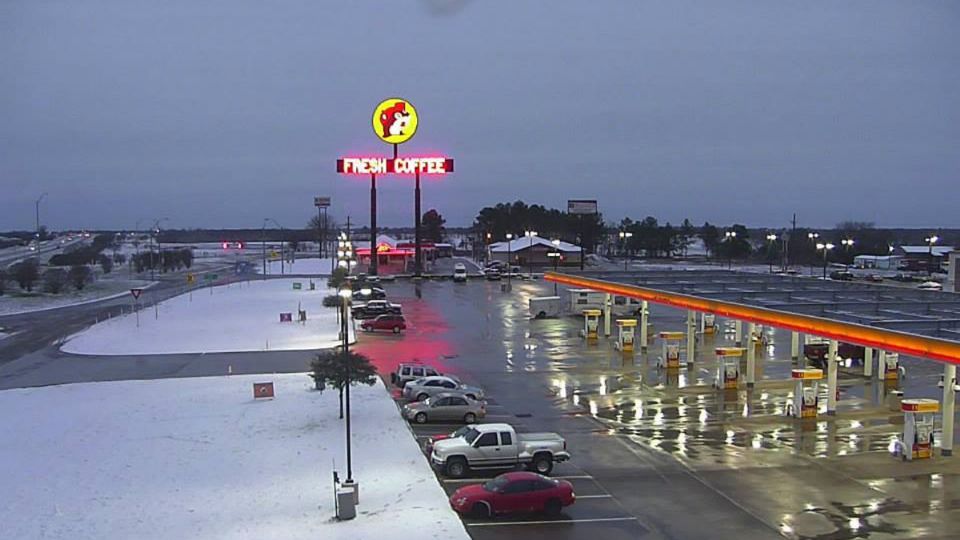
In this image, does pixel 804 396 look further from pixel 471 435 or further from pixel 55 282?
pixel 55 282

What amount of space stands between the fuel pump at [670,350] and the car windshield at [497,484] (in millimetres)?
17883

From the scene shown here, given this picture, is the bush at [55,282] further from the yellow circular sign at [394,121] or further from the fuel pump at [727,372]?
the fuel pump at [727,372]

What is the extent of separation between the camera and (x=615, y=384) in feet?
96.6

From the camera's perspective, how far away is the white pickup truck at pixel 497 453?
18266 millimetres

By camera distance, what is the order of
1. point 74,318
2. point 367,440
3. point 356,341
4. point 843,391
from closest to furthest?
point 367,440, point 843,391, point 356,341, point 74,318

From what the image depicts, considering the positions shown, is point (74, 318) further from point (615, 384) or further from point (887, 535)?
point (887, 535)

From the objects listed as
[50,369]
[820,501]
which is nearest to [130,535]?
[820,501]

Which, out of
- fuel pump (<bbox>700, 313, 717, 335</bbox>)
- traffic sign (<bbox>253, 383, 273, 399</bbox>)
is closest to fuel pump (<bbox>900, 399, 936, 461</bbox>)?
traffic sign (<bbox>253, 383, 273, 399</bbox>)

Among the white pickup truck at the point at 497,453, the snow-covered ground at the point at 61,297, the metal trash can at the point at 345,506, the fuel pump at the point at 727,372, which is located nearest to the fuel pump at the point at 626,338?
the fuel pump at the point at 727,372

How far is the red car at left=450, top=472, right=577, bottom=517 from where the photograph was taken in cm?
1575

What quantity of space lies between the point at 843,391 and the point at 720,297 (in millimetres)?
5758

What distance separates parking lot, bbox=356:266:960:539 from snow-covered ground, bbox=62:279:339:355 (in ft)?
16.8

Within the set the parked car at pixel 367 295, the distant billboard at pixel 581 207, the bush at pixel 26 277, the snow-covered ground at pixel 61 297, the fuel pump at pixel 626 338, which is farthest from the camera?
the distant billboard at pixel 581 207

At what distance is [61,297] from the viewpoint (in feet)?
225
